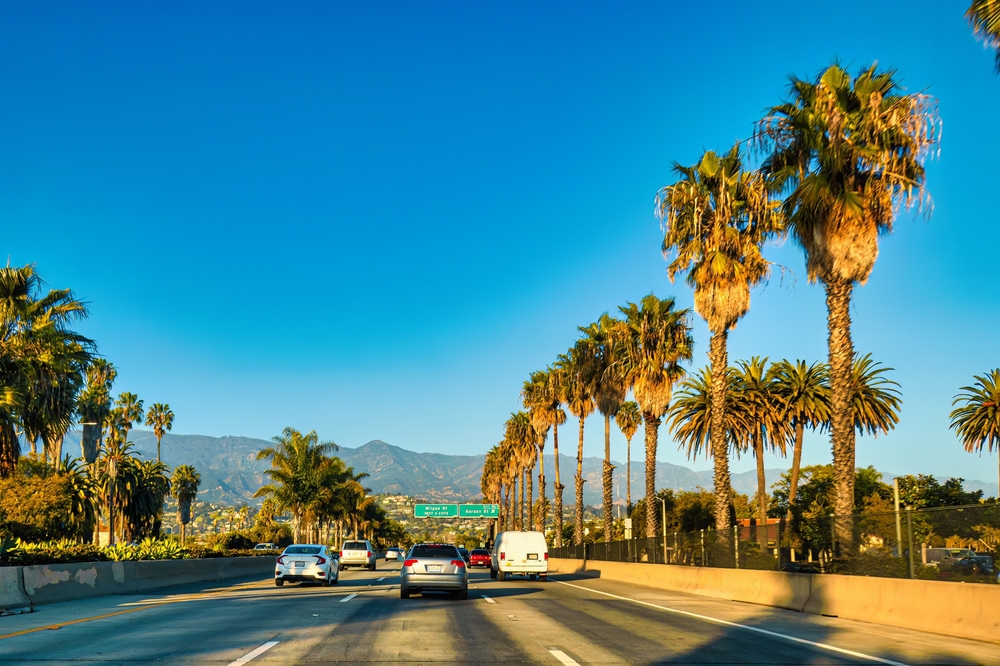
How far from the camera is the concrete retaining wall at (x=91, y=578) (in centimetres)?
1891

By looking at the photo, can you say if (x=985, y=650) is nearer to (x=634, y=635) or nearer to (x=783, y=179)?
(x=634, y=635)

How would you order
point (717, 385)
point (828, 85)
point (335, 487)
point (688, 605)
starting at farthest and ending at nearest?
1. point (335, 487)
2. point (717, 385)
3. point (828, 85)
4. point (688, 605)

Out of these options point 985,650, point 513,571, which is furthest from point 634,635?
point 513,571

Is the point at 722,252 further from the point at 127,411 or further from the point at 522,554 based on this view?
the point at 127,411

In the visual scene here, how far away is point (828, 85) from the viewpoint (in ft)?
81.2

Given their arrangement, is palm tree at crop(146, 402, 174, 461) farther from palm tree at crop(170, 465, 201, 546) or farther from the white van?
the white van

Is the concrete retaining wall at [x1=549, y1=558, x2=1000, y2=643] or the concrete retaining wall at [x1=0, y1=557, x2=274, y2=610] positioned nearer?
the concrete retaining wall at [x1=549, y1=558, x2=1000, y2=643]

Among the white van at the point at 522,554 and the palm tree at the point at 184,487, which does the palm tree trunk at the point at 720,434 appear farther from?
the palm tree at the point at 184,487

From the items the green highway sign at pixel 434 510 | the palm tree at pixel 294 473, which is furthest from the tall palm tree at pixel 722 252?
the green highway sign at pixel 434 510

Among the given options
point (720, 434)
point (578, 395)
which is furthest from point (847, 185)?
point (578, 395)

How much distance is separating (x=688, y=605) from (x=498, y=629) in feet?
29.7

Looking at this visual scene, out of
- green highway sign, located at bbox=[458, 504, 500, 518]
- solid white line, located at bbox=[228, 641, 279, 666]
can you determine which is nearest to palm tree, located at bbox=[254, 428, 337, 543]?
green highway sign, located at bbox=[458, 504, 500, 518]

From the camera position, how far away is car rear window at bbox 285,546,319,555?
28.7 meters

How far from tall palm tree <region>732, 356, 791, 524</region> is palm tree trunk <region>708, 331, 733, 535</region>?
34.9 m
